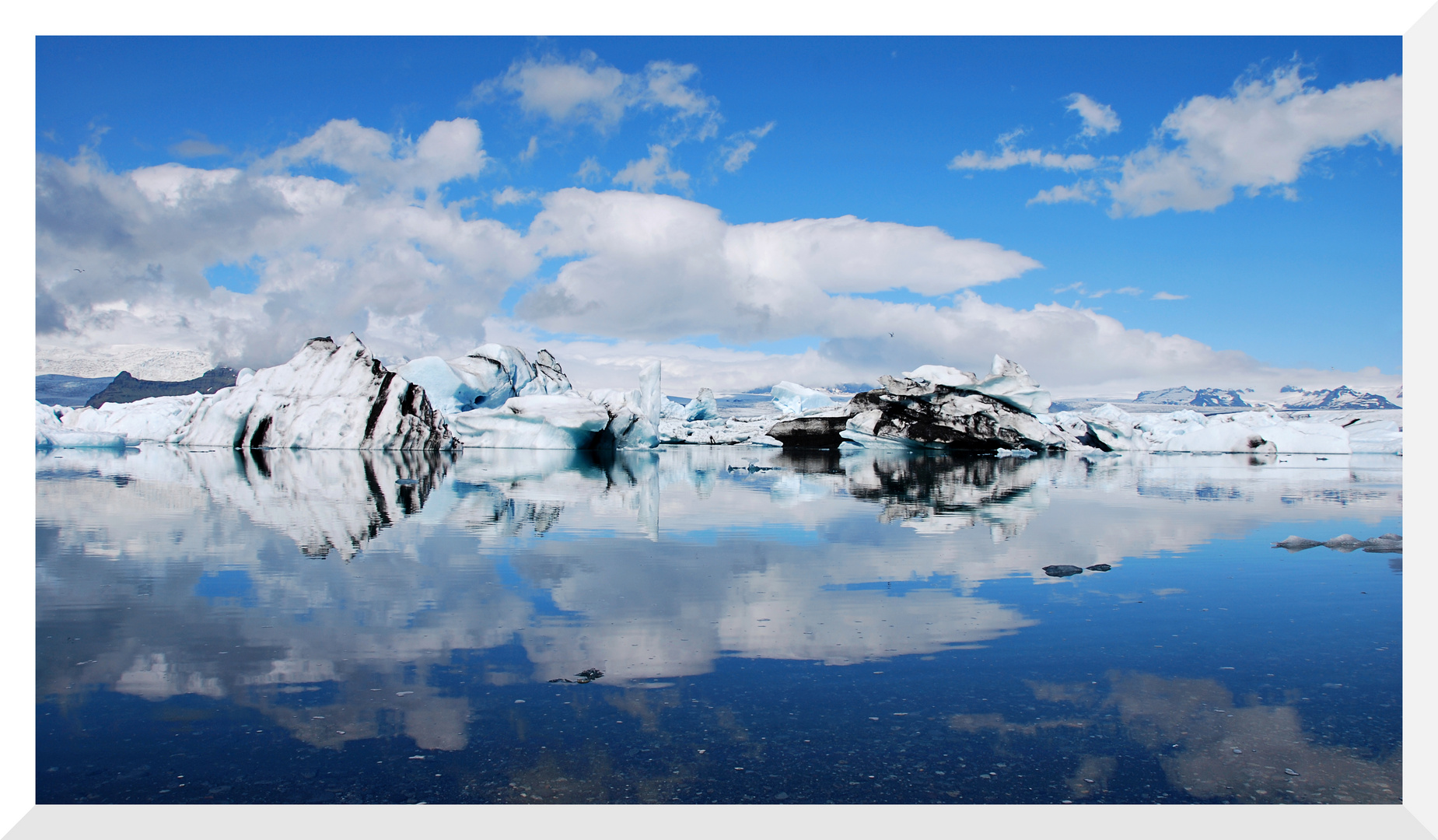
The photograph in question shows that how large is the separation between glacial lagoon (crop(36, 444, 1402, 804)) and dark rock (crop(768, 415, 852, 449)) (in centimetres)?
3337

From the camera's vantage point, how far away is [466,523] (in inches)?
326

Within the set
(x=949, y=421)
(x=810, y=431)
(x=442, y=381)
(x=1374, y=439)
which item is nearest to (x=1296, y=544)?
(x=949, y=421)

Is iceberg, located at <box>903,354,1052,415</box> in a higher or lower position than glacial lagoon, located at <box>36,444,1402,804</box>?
higher

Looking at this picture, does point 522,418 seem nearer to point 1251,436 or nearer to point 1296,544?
point 1296,544

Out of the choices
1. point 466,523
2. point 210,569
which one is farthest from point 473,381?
Result: point 210,569

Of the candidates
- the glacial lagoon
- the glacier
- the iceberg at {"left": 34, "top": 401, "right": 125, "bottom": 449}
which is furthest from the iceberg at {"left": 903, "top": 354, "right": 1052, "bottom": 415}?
the iceberg at {"left": 34, "top": 401, "right": 125, "bottom": 449}

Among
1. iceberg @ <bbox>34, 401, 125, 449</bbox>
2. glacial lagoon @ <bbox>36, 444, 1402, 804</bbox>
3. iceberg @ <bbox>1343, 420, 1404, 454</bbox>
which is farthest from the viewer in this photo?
iceberg @ <bbox>1343, 420, 1404, 454</bbox>

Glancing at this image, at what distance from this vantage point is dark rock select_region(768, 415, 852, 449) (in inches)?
1638

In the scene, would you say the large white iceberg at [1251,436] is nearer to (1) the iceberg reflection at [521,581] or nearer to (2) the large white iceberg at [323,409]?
(1) the iceberg reflection at [521,581]

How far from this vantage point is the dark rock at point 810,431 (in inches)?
1638

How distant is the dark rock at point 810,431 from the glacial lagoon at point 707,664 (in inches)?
1314

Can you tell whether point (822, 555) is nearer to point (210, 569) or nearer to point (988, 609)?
point (988, 609)

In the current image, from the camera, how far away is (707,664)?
344 centimetres

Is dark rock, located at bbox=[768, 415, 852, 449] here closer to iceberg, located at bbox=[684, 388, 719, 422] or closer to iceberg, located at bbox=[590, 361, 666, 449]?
iceberg, located at bbox=[590, 361, 666, 449]
